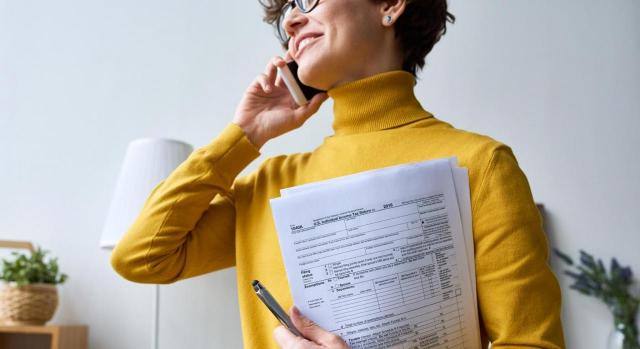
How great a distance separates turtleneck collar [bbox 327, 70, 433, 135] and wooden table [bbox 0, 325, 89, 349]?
1355mm

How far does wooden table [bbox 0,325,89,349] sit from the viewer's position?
6.22 feet

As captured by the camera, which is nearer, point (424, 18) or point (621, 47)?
point (424, 18)

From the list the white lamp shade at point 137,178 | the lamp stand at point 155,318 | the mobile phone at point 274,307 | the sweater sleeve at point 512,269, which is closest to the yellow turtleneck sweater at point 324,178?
the sweater sleeve at point 512,269

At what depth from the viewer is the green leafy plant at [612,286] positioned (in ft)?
6.00

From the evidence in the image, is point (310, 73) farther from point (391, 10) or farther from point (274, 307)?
point (274, 307)

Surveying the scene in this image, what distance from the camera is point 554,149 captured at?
1.94 meters

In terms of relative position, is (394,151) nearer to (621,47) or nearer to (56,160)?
(621,47)

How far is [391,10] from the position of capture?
3.38 feet

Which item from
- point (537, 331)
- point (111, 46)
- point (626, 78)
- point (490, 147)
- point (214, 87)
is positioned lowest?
point (537, 331)

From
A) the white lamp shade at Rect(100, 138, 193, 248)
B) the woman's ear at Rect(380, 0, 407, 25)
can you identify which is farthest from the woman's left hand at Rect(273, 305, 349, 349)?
the white lamp shade at Rect(100, 138, 193, 248)

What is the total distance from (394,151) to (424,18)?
0.31 metres

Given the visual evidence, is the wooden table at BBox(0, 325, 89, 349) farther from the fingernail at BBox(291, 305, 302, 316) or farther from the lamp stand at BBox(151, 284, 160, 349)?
the fingernail at BBox(291, 305, 302, 316)

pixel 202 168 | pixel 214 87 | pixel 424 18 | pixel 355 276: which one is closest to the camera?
pixel 355 276

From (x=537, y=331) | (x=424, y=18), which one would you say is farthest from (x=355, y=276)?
(x=424, y=18)
